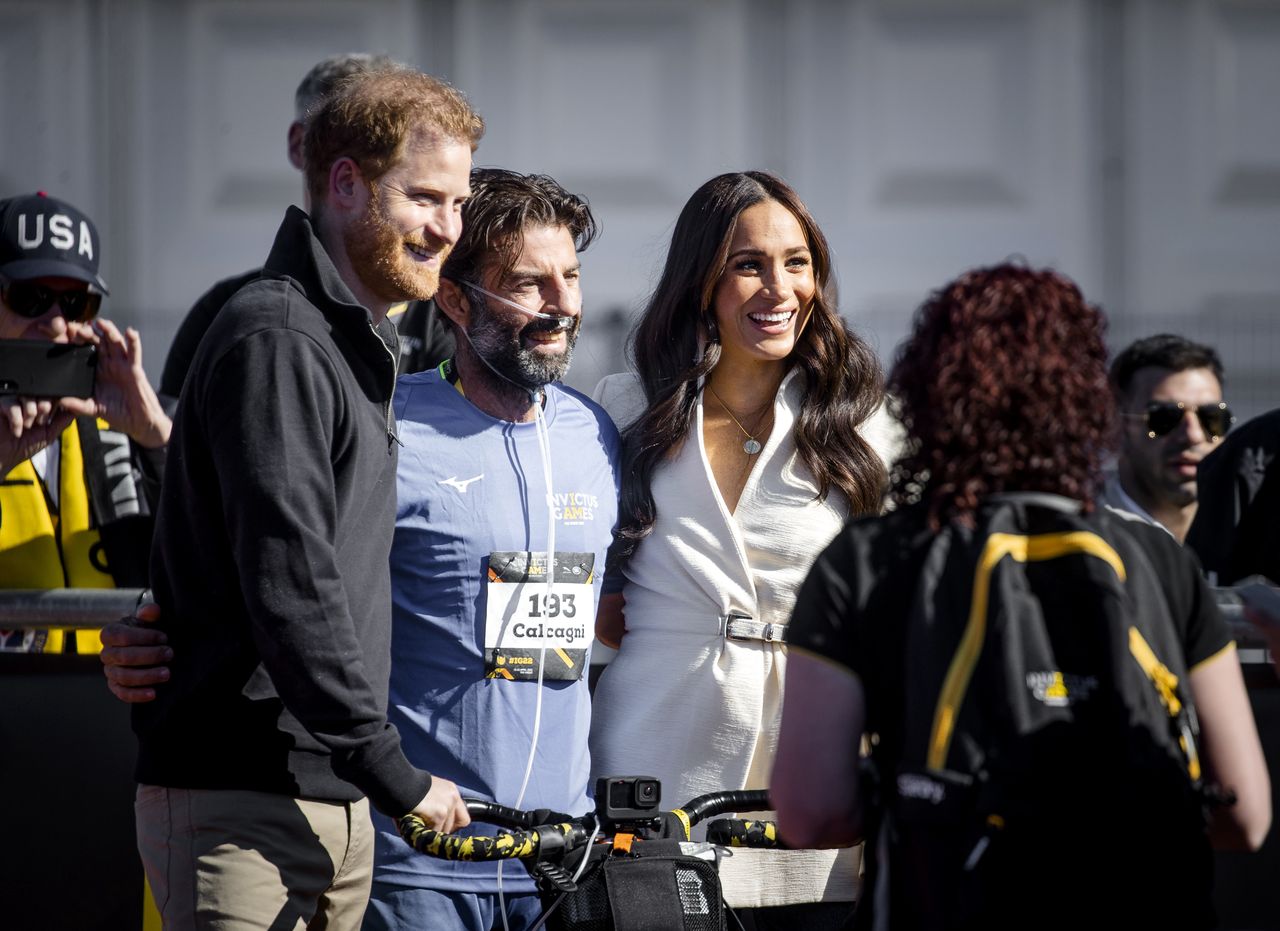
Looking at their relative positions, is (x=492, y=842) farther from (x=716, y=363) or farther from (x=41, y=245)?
(x=41, y=245)

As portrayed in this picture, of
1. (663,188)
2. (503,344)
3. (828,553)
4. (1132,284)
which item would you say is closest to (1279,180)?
(1132,284)

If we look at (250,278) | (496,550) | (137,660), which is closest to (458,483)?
(496,550)

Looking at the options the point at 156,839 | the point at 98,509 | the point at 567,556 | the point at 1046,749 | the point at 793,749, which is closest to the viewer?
the point at 1046,749

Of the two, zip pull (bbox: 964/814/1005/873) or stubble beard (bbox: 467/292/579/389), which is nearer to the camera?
zip pull (bbox: 964/814/1005/873)

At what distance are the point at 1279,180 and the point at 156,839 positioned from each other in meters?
6.48

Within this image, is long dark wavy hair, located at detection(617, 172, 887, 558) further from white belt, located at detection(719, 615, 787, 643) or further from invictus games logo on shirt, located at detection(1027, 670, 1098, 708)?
invictus games logo on shirt, located at detection(1027, 670, 1098, 708)

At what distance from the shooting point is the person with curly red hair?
172cm

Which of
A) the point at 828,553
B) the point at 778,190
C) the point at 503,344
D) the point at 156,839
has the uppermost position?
the point at 778,190

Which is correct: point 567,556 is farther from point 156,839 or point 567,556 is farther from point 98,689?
point 98,689

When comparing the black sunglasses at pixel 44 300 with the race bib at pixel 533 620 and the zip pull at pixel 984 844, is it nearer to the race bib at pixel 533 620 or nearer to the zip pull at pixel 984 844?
the race bib at pixel 533 620

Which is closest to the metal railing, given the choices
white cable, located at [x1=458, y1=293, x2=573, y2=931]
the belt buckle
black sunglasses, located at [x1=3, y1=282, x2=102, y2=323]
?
black sunglasses, located at [x1=3, y1=282, x2=102, y2=323]

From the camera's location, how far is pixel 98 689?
308cm

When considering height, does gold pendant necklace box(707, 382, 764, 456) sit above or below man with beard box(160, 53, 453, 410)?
below

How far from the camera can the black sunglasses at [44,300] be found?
3127mm
